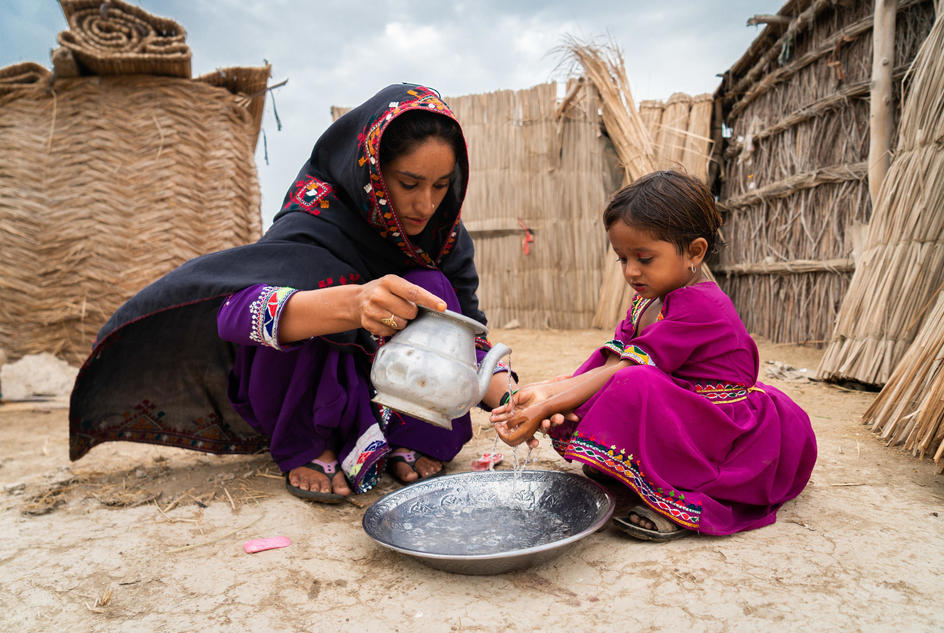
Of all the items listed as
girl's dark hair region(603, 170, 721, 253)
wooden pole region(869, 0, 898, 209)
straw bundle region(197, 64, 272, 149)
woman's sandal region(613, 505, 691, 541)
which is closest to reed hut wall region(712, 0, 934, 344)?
wooden pole region(869, 0, 898, 209)

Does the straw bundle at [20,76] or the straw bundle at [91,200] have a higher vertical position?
the straw bundle at [20,76]

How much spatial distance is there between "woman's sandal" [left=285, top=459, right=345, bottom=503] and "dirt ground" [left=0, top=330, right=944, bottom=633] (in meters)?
0.04

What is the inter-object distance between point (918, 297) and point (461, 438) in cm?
251

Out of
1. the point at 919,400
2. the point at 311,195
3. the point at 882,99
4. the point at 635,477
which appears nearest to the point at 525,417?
the point at 635,477

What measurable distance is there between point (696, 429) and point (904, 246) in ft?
7.36

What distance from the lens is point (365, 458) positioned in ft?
7.25

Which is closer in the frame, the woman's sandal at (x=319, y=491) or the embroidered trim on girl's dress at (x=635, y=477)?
the embroidered trim on girl's dress at (x=635, y=477)

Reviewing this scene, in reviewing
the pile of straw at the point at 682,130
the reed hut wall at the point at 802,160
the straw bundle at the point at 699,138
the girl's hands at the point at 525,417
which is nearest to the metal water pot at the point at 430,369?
the girl's hands at the point at 525,417

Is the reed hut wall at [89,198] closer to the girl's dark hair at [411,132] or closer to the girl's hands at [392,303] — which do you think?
the girl's dark hair at [411,132]

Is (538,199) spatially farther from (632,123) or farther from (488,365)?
(488,365)

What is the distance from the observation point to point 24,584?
1.60m

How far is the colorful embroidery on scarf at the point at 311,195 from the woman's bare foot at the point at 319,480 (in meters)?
0.97

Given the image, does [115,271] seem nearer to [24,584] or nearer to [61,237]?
[61,237]

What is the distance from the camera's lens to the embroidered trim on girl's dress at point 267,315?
6.00 ft
